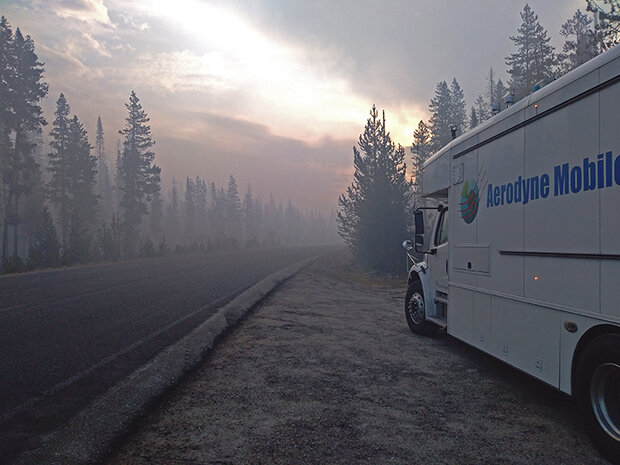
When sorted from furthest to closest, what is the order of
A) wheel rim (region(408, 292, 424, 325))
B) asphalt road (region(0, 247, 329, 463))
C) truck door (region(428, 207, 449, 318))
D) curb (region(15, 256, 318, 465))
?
wheel rim (region(408, 292, 424, 325))
truck door (region(428, 207, 449, 318))
asphalt road (region(0, 247, 329, 463))
curb (region(15, 256, 318, 465))

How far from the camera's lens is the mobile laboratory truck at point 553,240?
336 centimetres

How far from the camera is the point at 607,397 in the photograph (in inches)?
135

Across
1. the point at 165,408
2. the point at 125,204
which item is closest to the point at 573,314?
the point at 165,408

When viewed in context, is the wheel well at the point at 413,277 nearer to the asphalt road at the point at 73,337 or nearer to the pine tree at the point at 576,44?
the asphalt road at the point at 73,337

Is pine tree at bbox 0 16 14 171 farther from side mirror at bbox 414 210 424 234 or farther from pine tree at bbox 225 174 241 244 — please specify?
pine tree at bbox 225 174 241 244

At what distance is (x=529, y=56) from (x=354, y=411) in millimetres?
43292

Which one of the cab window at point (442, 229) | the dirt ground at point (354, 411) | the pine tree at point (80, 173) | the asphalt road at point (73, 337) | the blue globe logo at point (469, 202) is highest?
the pine tree at point (80, 173)

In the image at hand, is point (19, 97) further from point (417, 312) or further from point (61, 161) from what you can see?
point (417, 312)

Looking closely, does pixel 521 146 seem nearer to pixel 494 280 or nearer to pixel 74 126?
pixel 494 280

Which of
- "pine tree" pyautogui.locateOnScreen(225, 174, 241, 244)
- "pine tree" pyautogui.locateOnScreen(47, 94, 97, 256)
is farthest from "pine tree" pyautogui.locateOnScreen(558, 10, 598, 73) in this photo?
"pine tree" pyautogui.locateOnScreen(225, 174, 241, 244)

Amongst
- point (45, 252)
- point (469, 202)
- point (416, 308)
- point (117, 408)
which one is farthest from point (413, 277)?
point (45, 252)

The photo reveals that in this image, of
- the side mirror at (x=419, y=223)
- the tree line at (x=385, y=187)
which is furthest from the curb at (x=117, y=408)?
the tree line at (x=385, y=187)

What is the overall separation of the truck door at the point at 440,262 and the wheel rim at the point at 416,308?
449 mm

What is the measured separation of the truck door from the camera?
279 inches
